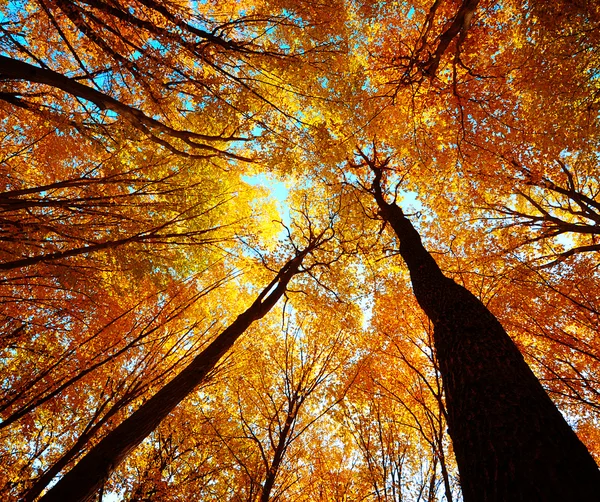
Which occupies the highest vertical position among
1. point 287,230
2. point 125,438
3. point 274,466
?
point 287,230

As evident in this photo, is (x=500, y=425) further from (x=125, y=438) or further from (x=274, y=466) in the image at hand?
(x=125, y=438)

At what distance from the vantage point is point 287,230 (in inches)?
280

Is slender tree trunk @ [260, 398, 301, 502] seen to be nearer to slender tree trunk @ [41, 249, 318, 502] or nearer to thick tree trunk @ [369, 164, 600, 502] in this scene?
slender tree trunk @ [41, 249, 318, 502]

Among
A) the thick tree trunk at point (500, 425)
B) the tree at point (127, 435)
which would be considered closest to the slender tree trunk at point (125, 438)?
the tree at point (127, 435)

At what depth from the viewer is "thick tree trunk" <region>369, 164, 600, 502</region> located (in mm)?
1554

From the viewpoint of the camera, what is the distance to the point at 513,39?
6.33m

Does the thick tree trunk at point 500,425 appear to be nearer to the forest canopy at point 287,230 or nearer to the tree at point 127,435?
the forest canopy at point 287,230

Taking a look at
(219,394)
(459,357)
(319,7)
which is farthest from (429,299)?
(219,394)

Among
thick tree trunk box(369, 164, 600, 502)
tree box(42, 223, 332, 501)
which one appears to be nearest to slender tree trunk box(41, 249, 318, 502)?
tree box(42, 223, 332, 501)

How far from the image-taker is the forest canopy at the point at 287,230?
3.37 metres

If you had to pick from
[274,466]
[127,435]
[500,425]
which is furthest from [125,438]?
[500,425]

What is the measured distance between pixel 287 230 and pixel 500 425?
5662mm

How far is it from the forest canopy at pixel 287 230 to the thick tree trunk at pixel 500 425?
0.05 metres

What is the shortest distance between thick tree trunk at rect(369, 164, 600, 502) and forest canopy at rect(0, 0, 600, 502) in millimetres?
48
